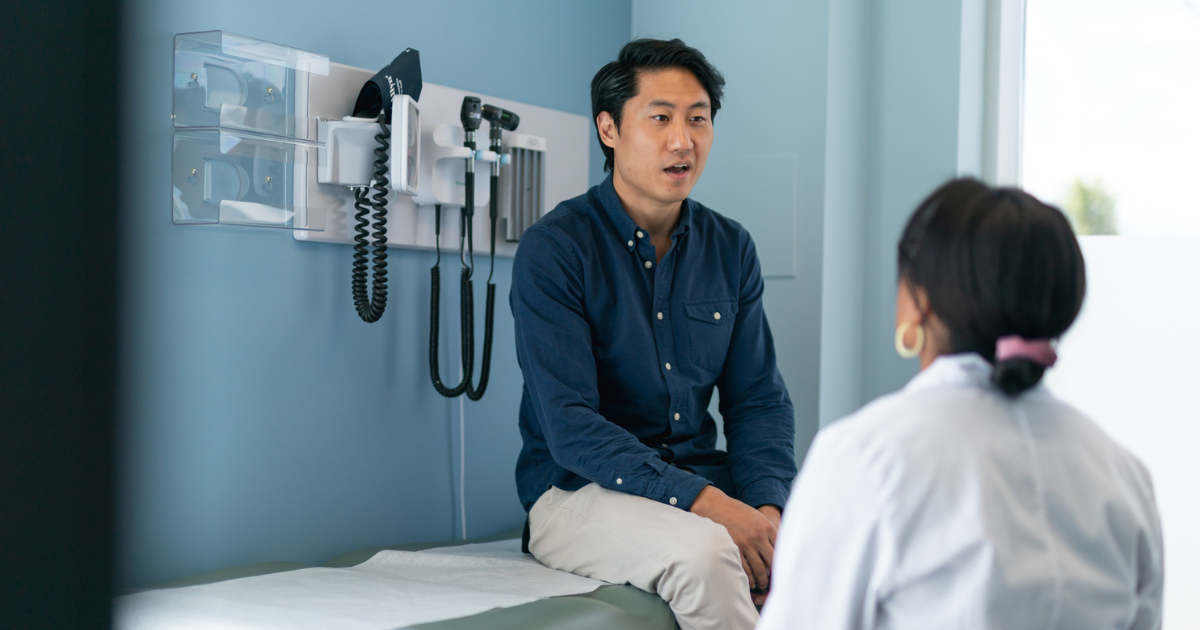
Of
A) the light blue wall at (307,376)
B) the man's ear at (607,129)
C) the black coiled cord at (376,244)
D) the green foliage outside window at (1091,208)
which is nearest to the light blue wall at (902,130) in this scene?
the green foliage outside window at (1091,208)

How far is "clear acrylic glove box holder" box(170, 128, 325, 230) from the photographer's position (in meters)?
1.63

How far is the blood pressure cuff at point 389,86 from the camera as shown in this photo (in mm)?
1818

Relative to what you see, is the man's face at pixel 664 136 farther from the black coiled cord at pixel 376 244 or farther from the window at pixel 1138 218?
the window at pixel 1138 218

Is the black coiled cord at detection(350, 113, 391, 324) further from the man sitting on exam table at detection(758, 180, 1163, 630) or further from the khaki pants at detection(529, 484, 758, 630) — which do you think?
the man sitting on exam table at detection(758, 180, 1163, 630)

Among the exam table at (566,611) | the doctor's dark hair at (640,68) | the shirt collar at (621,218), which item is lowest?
the exam table at (566,611)

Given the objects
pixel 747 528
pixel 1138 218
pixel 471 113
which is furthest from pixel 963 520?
Result: pixel 1138 218

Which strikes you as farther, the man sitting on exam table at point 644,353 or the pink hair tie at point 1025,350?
the man sitting on exam table at point 644,353

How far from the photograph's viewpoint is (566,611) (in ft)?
4.37

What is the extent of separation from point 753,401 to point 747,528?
42 cm

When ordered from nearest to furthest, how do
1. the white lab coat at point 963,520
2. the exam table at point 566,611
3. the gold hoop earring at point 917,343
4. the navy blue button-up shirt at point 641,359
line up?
the white lab coat at point 963,520
the gold hoop earring at point 917,343
the exam table at point 566,611
the navy blue button-up shirt at point 641,359

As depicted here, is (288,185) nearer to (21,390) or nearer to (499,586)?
(499,586)

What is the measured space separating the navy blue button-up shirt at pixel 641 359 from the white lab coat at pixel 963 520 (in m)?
0.80

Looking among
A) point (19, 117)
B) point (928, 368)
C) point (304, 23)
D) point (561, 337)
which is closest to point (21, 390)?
point (19, 117)

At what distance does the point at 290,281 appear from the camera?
1823mm
